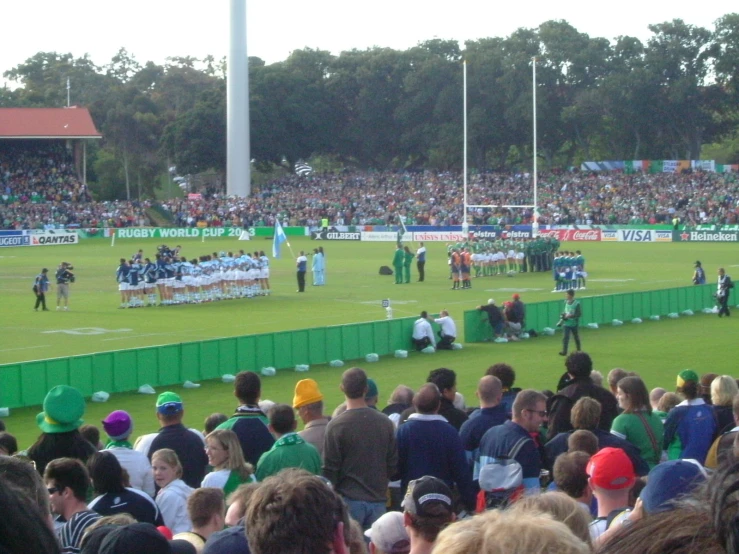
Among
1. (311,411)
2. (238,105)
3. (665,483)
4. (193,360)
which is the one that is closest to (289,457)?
(311,411)

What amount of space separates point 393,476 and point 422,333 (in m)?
18.9

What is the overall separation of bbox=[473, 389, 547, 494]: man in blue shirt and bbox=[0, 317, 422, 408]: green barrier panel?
13517mm

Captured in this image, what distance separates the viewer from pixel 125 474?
22.7 ft

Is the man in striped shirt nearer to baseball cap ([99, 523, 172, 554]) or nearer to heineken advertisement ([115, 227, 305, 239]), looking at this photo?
baseball cap ([99, 523, 172, 554])

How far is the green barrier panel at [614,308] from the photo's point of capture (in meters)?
29.1

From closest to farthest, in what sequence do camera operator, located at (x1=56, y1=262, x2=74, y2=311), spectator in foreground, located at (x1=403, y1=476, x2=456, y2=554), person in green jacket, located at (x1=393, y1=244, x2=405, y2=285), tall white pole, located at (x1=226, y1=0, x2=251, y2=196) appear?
spectator in foreground, located at (x1=403, y1=476, x2=456, y2=554) → camera operator, located at (x1=56, y1=262, x2=74, y2=311) → person in green jacket, located at (x1=393, y1=244, x2=405, y2=285) → tall white pole, located at (x1=226, y1=0, x2=251, y2=196)

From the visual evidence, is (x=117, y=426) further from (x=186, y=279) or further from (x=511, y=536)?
(x=186, y=279)

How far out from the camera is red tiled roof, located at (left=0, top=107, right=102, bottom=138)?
264 ft

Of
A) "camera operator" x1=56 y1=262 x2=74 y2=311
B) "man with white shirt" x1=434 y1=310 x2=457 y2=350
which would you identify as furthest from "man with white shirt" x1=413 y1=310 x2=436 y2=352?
"camera operator" x1=56 y1=262 x2=74 y2=311

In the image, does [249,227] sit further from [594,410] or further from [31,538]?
[31,538]

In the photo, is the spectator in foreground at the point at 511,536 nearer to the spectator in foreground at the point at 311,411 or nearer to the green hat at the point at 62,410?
the green hat at the point at 62,410

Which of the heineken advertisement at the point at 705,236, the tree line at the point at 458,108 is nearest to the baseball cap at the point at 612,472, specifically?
the heineken advertisement at the point at 705,236

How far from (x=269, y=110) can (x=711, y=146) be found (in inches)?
1701

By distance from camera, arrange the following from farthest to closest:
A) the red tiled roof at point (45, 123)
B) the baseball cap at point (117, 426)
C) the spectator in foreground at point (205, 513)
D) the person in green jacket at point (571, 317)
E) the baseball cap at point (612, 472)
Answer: the red tiled roof at point (45, 123)
the person in green jacket at point (571, 317)
the baseball cap at point (117, 426)
the spectator in foreground at point (205, 513)
the baseball cap at point (612, 472)
